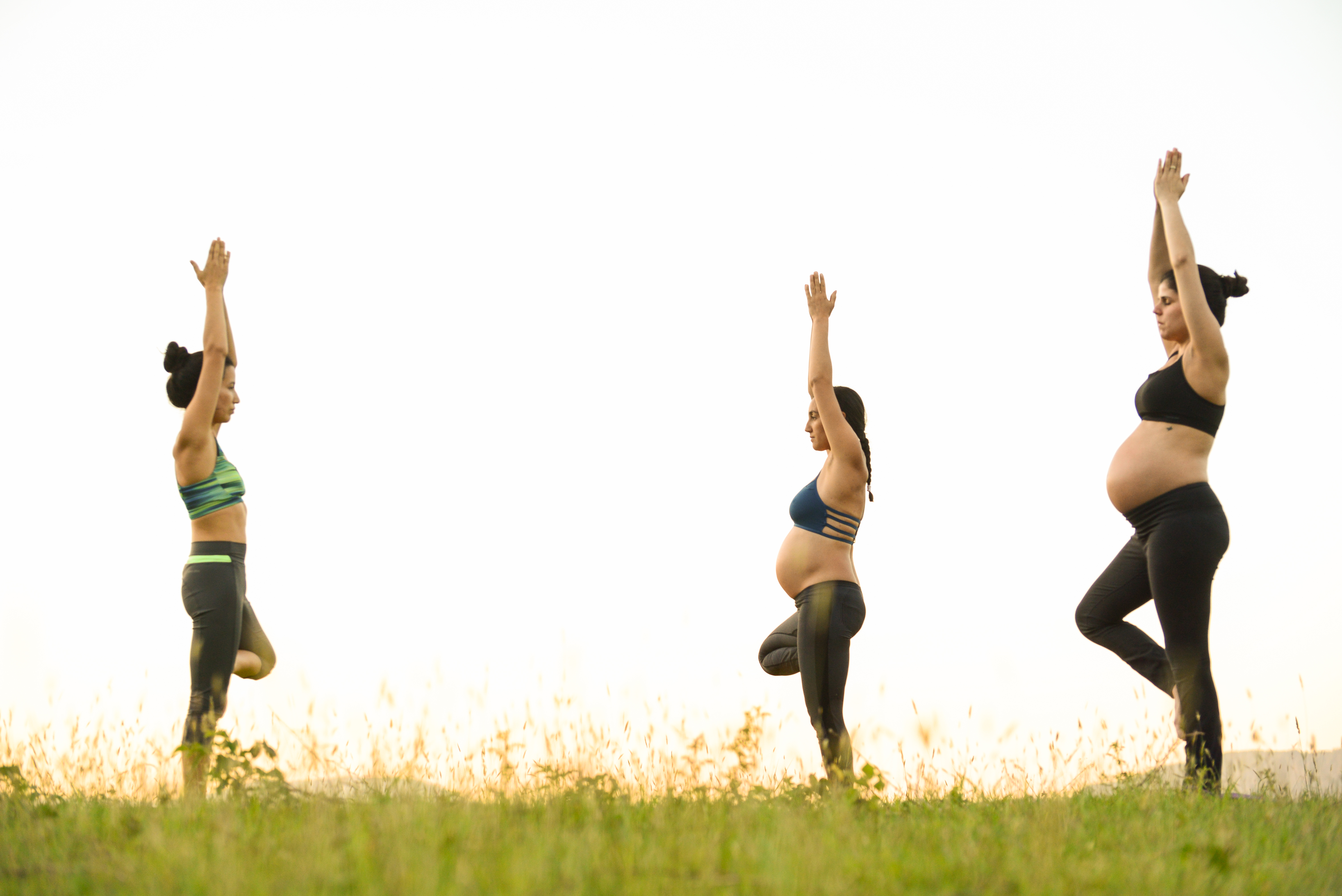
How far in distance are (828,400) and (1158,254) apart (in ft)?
7.22

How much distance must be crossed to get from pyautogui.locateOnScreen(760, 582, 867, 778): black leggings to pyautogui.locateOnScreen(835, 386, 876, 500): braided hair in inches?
31.2

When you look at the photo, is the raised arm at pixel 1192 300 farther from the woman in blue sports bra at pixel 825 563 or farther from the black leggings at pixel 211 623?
the black leggings at pixel 211 623

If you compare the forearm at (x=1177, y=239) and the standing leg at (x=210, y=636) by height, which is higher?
the forearm at (x=1177, y=239)

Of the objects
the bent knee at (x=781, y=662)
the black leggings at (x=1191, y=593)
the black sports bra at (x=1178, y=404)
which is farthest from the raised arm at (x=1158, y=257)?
the bent knee at (x=781, y=662)

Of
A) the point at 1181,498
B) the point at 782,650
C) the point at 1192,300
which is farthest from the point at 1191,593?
the point at 782,650

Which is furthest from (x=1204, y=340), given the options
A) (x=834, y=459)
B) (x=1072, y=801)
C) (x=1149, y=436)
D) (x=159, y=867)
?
(x=159, y=867)

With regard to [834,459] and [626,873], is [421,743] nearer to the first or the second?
[626,873]

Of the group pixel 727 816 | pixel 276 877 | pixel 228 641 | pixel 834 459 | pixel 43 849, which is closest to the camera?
pixel 276 877

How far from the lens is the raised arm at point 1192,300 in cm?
488

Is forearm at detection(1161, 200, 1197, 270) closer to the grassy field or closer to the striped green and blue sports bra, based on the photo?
the grassy field

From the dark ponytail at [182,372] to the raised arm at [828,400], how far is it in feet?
10.8

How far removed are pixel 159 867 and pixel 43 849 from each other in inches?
35.7

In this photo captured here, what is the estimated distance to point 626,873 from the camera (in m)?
3.16

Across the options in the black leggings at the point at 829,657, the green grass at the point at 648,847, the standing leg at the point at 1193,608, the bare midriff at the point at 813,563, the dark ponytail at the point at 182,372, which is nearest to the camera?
the green grass at the point at 648,847
